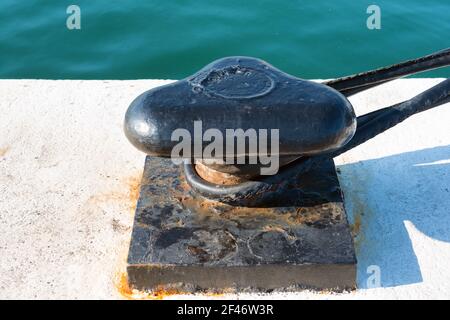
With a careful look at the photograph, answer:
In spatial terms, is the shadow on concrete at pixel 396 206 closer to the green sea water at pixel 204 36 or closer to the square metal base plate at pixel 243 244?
the square metal base plate at pixel 243 244

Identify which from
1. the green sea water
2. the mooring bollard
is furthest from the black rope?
the green sea water

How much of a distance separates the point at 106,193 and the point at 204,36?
135 inches

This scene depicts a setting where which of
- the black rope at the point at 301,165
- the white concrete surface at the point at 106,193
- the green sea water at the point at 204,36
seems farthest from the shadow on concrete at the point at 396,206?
the green sea water at the point at 204,36

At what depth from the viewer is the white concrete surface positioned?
8.70 ft

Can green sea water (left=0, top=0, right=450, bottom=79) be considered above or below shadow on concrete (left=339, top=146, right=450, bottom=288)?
below

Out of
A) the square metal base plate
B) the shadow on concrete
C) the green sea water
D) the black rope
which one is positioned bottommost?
the green sea water

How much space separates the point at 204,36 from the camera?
6.30 meters

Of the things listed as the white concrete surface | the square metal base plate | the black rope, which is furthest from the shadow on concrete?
the black rope

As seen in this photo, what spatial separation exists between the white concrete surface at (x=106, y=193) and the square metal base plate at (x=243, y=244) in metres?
0.09

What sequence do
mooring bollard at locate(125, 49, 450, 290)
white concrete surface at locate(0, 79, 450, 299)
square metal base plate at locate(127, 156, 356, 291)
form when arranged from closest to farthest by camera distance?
mooring bollard at locate(125, 49, 450, 290) → square metal base plate at locate(127, 156, 356, 291) → white concrete surface at locate(0, 79, 450, 299)

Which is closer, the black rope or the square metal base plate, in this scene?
the square metal base plate

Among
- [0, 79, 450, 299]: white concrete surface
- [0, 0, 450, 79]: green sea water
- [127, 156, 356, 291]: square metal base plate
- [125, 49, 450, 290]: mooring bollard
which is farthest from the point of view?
[0, 0, 450, 79]: green sea water

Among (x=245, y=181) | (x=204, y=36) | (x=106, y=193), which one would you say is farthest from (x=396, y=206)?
(x=204, y=36)

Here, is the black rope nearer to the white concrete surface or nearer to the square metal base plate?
the square metal base plate
